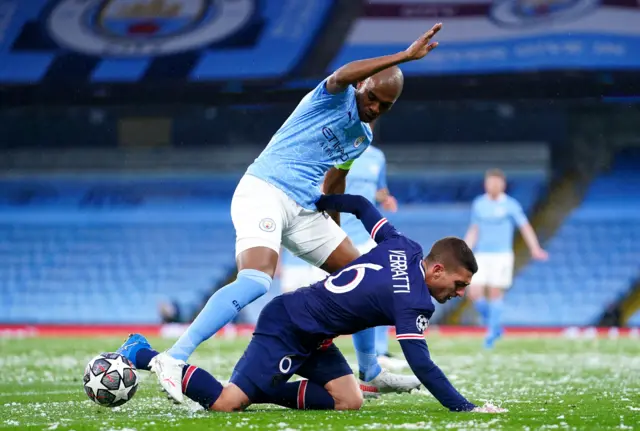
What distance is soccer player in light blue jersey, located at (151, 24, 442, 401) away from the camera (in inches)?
218

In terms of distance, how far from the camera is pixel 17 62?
2209 centimetres

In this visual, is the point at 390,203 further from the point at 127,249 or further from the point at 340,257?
the point at 127,249

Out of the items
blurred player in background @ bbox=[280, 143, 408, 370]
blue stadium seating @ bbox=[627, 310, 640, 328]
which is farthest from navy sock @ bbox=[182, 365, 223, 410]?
blue stadium seating @ bbox=[627, 310, 640, 328]

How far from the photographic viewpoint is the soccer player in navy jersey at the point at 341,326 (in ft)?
17.0

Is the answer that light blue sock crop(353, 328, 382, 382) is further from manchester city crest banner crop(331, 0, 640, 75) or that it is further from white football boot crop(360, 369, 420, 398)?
manchester city crest banner crop(331, 0, 640, 75)

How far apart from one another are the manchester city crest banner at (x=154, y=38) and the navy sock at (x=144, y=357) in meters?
15.9

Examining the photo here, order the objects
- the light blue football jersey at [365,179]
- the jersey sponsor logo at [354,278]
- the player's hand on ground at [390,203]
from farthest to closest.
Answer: the light blue football jersey at [365,179] → the player's hand on ground at [390,203] → the jersey sponsor logo at [354,278]

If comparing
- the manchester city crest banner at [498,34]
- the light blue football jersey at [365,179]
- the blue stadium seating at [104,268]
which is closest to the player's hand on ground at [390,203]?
the light blue football jersey at [365,179]

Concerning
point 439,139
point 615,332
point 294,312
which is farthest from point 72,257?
point 294,312

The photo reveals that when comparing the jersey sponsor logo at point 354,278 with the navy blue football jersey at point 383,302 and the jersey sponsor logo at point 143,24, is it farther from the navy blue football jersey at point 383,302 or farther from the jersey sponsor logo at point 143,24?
the jersey sponsor logo at point 143,24

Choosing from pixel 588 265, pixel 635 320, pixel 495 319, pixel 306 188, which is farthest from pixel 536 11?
pixel 306 188

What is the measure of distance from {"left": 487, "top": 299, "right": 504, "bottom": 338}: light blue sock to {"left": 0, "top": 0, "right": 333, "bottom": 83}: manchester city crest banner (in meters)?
8.83

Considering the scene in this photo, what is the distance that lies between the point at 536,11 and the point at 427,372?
57.3ft

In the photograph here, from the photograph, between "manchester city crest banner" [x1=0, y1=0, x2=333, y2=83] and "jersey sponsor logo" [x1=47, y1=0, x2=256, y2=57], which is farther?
"jersey sponsor logo" [x1=47, y1=0, x2=256, y2=57]
